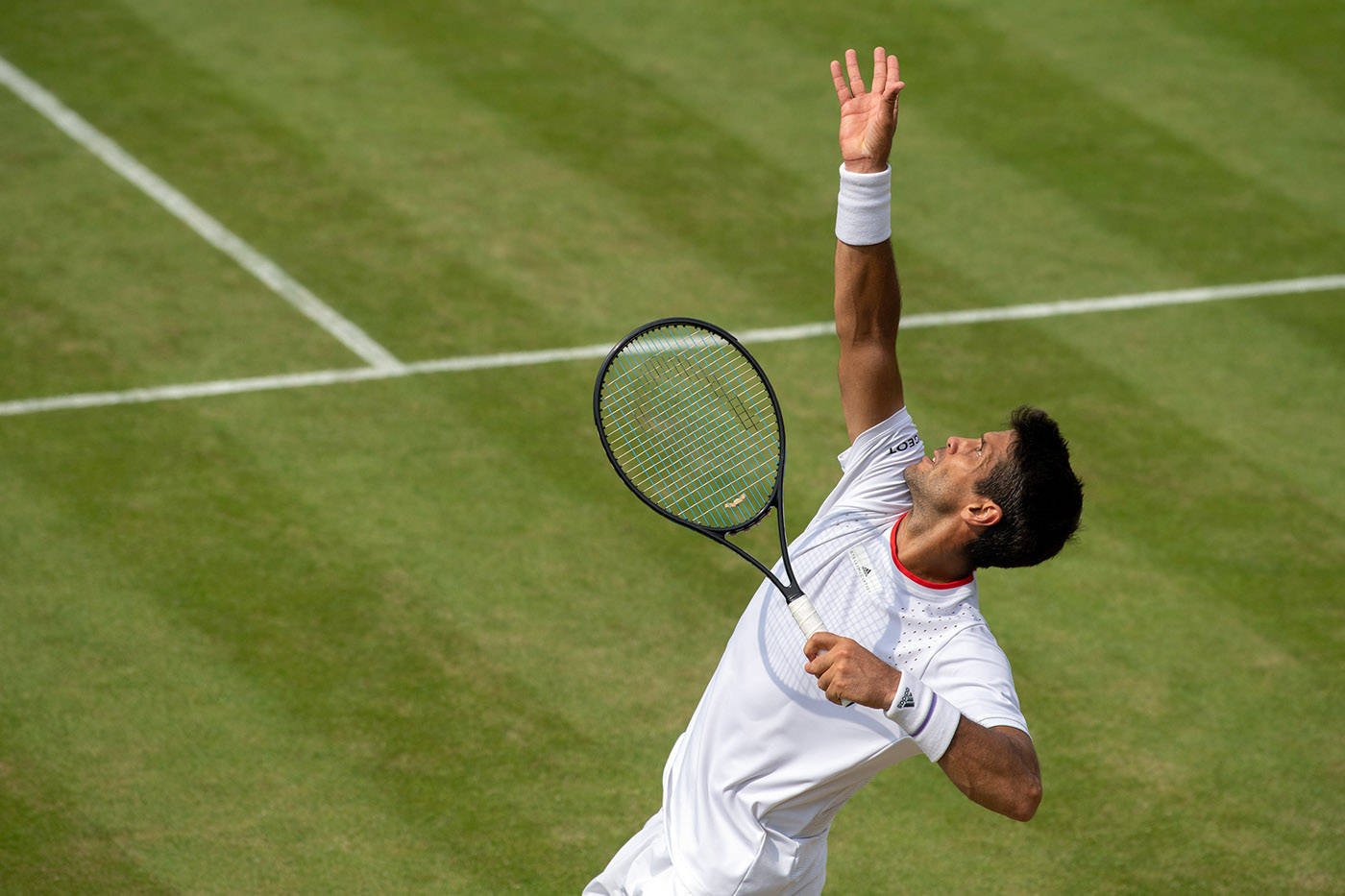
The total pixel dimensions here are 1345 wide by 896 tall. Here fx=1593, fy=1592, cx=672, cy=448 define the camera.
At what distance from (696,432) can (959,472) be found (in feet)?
6.62

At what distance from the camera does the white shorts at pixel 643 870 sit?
476cm

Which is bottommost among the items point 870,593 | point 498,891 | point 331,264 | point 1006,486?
point 498,891

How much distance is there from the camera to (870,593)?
449cm

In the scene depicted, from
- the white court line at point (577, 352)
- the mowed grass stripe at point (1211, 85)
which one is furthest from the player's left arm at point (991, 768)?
the mowed grass stripe at point (1211, 85)

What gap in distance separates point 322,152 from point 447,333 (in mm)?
2320

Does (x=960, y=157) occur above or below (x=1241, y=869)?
above

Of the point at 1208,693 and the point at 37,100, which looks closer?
the point at 1208,693

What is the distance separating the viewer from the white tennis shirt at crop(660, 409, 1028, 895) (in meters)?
4.38

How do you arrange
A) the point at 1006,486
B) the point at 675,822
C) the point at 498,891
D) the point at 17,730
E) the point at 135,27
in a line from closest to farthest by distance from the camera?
the point at 1006,486 < the point at 675,822 < the point at 498,891 < the point at 17,730 < the point at 135,27

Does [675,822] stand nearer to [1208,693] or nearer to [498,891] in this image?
[498,891]

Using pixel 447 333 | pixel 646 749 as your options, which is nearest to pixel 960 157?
pixel 447 333

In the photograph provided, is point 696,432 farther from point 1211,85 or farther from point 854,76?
point 1211,85

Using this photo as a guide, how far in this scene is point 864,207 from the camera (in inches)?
188

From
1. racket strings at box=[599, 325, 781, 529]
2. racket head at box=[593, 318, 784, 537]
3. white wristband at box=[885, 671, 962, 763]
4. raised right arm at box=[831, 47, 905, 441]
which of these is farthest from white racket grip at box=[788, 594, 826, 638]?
racket strings at box=[599, 325, 781, 529]
